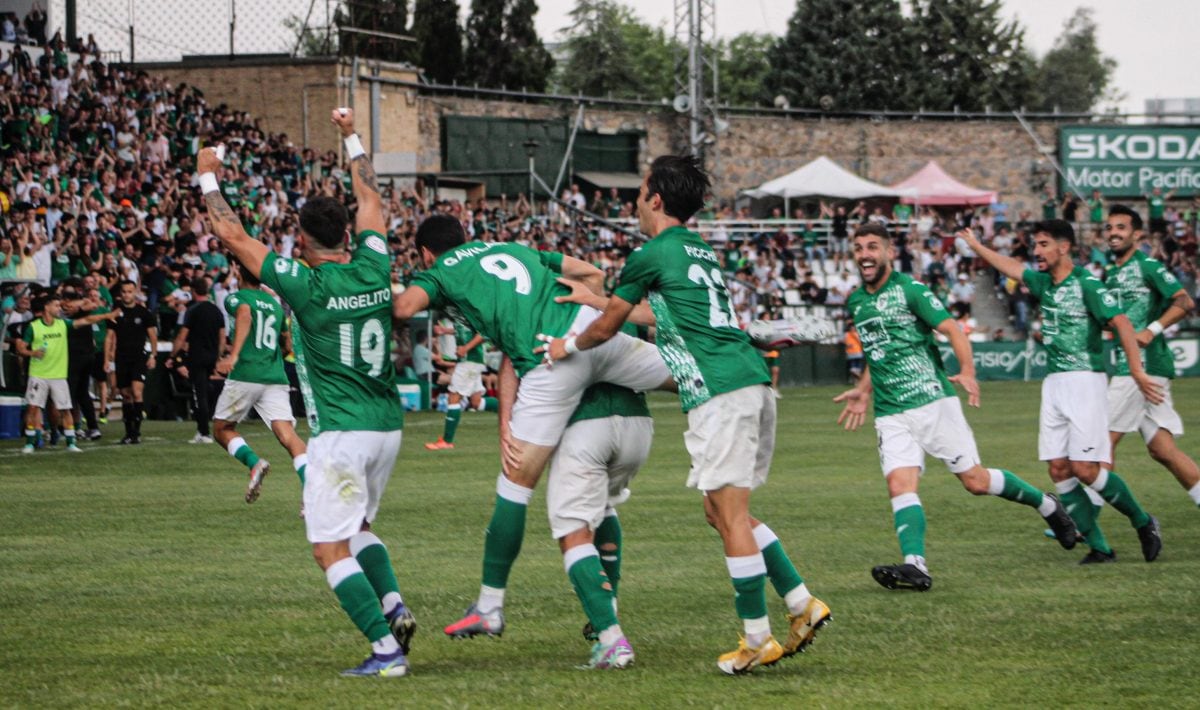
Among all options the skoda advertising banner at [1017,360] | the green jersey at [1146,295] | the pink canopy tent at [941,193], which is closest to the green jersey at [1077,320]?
the green jersey at [1146,295]

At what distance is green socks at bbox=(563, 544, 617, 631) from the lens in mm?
7445

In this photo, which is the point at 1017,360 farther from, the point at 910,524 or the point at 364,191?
the point at 364,191

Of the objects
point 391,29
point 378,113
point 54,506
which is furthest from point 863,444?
point 391,29

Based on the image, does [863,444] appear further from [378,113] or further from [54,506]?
[378,113]

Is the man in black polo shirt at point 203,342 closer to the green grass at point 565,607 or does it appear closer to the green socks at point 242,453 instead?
the green grass at point 565,607

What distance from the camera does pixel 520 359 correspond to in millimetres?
A: 7770

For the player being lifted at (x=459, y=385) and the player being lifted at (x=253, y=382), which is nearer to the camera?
the player being lifted at (x=253, y=382)

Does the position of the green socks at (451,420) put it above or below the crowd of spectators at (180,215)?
below

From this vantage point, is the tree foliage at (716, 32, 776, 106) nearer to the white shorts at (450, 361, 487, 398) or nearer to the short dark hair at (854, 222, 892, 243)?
the white shorts at (450, 361, 487, 398)

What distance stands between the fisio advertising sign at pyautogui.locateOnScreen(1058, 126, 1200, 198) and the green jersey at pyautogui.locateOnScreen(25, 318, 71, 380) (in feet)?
152

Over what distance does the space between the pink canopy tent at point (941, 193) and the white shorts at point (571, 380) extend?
4620cm

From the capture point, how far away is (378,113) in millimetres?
46094

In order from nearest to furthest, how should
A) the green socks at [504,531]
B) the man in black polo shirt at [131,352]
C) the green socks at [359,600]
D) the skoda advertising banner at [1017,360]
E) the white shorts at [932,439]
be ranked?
the green socks at [359,600] < the green socks at [504,531] < the white shorts at [932,439] < the man in black polo shirt at [131,352] < the skoda advertising banner at [1017,360]

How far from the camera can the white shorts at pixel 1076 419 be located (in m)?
11.3
